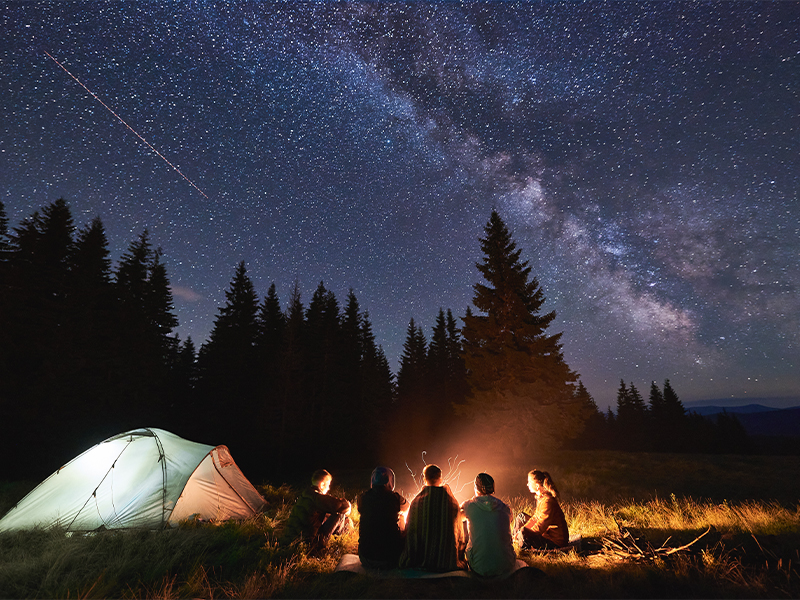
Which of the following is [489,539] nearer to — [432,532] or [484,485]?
[484,485]

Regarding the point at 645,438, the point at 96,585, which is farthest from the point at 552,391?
the point at 645,438

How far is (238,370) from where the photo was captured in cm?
3005

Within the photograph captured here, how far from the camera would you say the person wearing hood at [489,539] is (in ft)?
15.1

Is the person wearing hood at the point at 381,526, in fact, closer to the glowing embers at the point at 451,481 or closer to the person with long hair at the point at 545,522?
the glowing embers at the point at 451,481

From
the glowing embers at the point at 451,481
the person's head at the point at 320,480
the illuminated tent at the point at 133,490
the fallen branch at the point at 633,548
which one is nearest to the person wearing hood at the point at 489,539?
the glowing embers at the point at 451,481

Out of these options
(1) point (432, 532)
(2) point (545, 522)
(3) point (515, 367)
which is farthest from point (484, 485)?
(3) point (515, 367)

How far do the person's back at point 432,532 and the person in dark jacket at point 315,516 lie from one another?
169 cm

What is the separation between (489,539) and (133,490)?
749 cm

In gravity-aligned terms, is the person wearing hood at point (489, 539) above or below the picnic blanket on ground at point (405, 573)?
above

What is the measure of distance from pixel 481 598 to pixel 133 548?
5093 mm

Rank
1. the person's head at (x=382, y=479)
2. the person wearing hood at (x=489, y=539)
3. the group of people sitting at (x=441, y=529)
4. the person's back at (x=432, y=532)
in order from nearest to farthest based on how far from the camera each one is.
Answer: the person wearing hood at (x=489, y=539), the group of people sitting at (x=441, y=529), the person's back at (x=432, y=532), the person's head at (x=382, y=479)

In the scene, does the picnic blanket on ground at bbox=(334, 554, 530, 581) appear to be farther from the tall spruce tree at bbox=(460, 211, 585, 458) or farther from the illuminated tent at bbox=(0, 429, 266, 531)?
the tall spruce tree at bbox=(460, 211, 585, 458)

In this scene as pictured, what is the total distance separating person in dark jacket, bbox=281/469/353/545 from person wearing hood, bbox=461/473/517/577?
239 cm

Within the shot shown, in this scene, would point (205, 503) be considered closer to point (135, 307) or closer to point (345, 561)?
point (345, 561)
